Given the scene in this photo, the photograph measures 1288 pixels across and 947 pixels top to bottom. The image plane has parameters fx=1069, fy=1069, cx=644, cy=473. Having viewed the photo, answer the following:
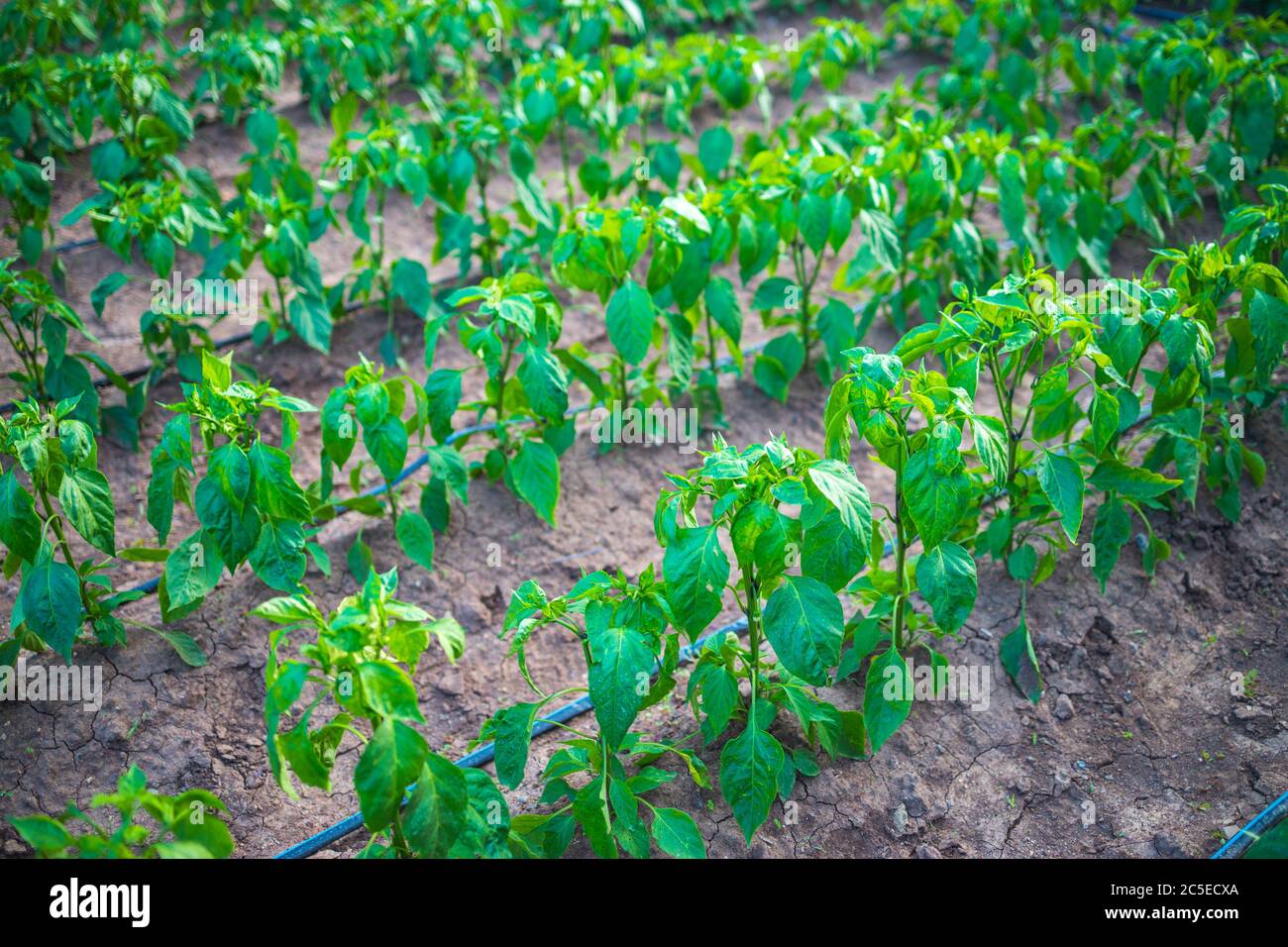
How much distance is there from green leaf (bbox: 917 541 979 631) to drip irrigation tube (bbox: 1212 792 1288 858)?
1029 millimetres

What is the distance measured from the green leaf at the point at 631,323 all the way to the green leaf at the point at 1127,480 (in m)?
1.59

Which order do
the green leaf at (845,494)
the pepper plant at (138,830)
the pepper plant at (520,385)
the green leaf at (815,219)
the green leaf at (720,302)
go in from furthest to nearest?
the green leaf at (720,302) < the green leaf at (815,219) < the pepper plant at (520,385) < the green leaf at (845,494) < the pepper plant at (138,830)

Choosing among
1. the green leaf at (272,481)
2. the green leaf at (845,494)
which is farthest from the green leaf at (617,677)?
the green leaf at (272,481)

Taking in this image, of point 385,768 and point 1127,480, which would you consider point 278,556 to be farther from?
point 1127,480

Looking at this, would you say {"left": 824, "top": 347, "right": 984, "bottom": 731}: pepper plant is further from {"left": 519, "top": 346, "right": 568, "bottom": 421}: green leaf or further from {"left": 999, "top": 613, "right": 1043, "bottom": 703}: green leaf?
{"left": 519, "top": 346, "right": 568, "bottom": 421}: green leaf

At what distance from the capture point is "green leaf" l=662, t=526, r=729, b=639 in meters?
2.76

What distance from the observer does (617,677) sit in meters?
2.72

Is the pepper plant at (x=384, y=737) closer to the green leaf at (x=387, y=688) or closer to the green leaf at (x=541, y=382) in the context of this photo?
the green leaf at (x=387, y=688)

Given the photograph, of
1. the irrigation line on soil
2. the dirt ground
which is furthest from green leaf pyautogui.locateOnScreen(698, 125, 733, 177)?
the irrigation line on soil

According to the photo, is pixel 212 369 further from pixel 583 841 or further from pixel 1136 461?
pixel 1136 461

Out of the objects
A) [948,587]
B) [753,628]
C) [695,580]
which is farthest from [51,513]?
[948,587]

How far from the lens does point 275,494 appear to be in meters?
3.22

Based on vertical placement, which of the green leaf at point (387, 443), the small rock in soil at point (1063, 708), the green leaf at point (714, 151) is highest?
the green leaf at point (714, 151)

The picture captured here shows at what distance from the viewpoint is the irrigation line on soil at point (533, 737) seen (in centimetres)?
314
